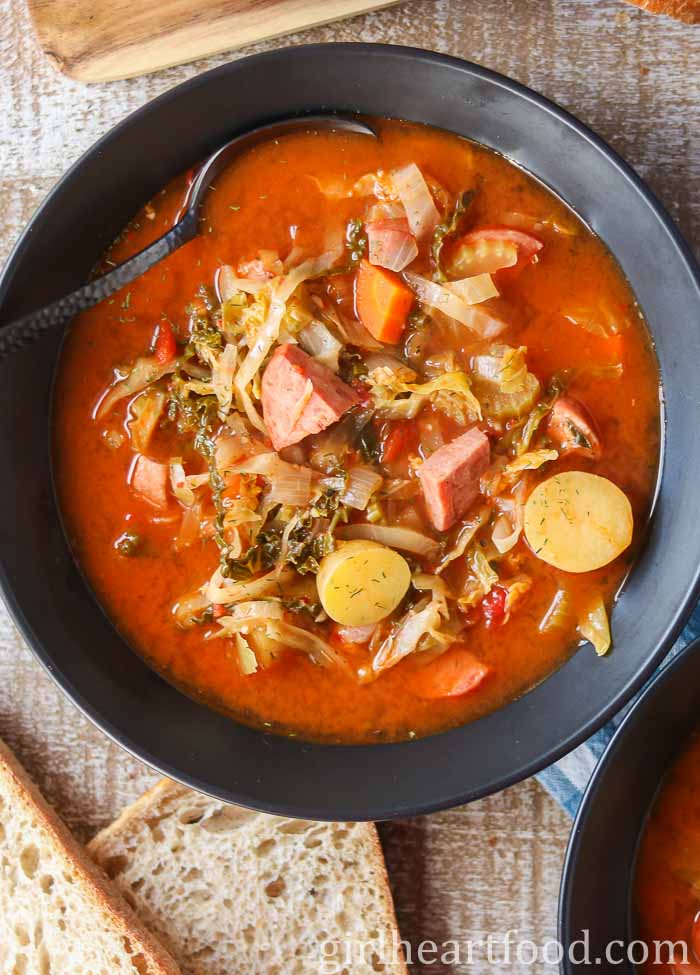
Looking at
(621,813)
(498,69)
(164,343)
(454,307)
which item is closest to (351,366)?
(454,307)

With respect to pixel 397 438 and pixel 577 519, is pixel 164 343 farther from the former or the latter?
pixel 577 519

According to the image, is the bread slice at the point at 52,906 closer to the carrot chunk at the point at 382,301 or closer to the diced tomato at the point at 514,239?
the carrot chunk at the point at 382,301

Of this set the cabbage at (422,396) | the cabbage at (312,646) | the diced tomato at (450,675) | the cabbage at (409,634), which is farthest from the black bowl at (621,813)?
the cabbage at (422,396)

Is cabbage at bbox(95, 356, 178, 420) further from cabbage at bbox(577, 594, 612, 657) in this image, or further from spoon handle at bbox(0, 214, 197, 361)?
cabbage at bbox(577, 594, 612, 657)

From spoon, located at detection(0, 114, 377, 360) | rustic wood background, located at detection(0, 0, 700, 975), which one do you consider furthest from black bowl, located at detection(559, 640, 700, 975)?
spoon, located at detection(0, 114, 377, 360)

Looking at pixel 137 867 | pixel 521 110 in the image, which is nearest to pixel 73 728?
pixel 137 867

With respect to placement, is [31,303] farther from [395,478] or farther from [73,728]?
[73,728]
